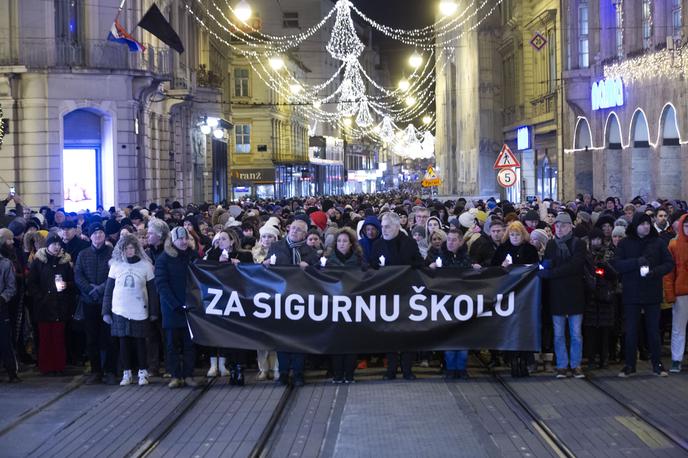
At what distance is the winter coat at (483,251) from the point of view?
15.3m

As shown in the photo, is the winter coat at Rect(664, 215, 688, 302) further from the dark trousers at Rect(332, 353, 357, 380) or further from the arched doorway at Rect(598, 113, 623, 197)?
the arched doorway at Rect(598, 113, 623, 197)

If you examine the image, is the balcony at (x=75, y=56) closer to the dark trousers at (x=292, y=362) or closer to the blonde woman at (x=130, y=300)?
the blonde woman at (x=130, y=300)

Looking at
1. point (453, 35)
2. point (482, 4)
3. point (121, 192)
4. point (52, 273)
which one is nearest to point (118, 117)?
point (121, 192)

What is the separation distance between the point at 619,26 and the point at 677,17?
6.90 m

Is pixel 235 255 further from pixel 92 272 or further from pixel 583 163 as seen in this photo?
pixel 583 163

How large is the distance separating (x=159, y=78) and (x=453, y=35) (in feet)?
174

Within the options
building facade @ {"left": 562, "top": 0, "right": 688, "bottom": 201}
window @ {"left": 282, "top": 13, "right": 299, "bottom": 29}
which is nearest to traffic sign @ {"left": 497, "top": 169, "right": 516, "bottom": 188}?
building facade @ {"left": 562, "top": 0, "right": 688, "bottom": 201}

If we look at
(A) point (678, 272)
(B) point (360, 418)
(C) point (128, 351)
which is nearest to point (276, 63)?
(C) point (128, 351)

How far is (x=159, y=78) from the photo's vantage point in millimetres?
38062

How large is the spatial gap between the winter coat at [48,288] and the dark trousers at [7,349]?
1.63 ft

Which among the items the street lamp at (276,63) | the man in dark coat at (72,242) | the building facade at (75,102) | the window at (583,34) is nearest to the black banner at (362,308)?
the man in dark coat at (72,242)

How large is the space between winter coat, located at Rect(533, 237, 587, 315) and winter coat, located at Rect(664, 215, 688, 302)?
1062 millimetres

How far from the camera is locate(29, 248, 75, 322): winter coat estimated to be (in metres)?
14.9

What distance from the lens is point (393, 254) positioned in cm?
1417
